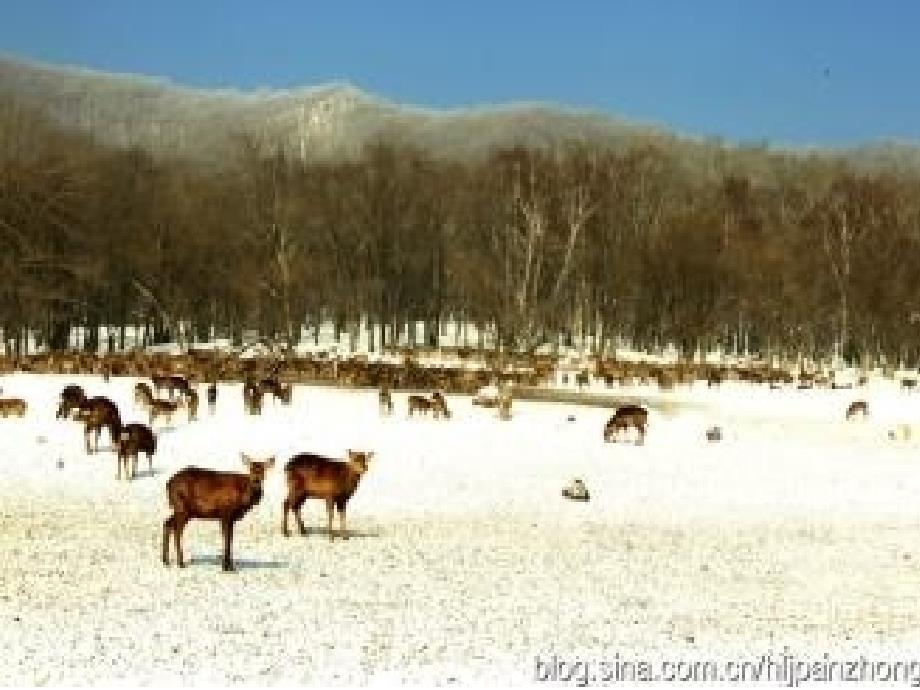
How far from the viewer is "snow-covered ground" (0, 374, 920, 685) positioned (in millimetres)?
12969

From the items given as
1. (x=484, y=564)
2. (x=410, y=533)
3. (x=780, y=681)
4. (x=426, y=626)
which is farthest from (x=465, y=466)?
(x=780, y=681)

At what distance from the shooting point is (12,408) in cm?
3453

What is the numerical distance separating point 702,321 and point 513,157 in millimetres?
25061

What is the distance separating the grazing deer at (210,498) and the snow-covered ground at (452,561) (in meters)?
0.57

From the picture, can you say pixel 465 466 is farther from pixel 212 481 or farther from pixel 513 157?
pixel 513 157

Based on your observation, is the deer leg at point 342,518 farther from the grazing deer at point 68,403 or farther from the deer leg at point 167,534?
the grazing deer at point 68,403

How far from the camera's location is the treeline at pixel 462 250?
77.3m

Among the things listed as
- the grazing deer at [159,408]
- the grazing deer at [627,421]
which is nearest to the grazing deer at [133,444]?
the grazing deer at [159,408]

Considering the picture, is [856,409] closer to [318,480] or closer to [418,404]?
[418,404]

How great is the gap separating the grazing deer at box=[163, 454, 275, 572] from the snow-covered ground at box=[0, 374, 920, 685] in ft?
1.88

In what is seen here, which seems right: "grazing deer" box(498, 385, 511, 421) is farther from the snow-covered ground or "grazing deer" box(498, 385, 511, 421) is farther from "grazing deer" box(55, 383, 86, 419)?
"grazing deer" box(55, 383, 86, 419)

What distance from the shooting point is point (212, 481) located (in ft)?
53.8

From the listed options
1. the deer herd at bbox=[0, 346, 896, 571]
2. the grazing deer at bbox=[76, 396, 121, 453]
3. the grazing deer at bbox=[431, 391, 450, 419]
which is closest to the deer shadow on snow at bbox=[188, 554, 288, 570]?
the deer herd at bbox=[0, 346, 896, 571]

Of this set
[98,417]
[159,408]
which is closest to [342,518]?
[98,417]
